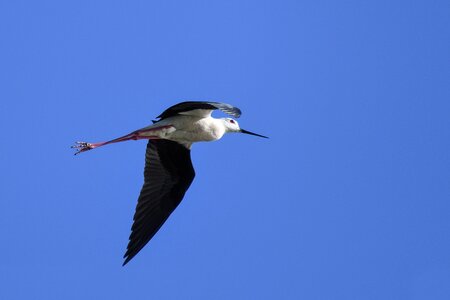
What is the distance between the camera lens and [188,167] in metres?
12.2

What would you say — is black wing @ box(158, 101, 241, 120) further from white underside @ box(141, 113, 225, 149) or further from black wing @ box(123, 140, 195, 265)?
black wing @ box(123, 140, 195, 265)

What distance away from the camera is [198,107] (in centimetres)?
1069

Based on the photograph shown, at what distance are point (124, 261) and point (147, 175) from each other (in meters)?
1.48

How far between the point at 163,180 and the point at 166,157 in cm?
35

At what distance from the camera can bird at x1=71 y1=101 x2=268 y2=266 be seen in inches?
450

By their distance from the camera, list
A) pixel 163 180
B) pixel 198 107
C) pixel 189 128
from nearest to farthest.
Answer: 1. pixel 198 107
2. pixel 189 128
3. pixel 163 180

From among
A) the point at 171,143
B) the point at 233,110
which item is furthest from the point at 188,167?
the point at 233,110

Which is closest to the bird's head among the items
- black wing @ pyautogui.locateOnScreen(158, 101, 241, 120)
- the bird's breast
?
the bird's breast

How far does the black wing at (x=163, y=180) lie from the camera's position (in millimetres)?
11961

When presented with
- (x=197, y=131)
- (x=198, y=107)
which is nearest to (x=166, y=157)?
(x=197, y=131)

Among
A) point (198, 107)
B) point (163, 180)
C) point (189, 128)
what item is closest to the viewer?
point (198, 107)

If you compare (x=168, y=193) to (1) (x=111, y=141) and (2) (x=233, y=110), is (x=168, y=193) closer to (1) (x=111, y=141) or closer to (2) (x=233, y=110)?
(1) (x=111, y=141)

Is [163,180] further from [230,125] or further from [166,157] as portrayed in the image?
[230,125]

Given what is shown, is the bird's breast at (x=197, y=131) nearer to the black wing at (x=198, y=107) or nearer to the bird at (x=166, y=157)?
the bird at (x=166, y=157)
